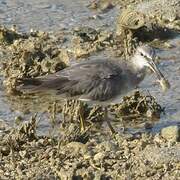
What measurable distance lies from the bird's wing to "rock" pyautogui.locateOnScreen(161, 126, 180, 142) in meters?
0.67

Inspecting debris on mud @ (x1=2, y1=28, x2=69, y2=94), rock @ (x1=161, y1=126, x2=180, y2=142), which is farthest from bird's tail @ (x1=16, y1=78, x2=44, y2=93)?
rock @ (x1=161, y1=126, x2=180, y2=142)

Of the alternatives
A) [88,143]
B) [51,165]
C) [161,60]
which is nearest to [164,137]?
[88,143]

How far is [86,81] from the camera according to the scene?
768 centimetres

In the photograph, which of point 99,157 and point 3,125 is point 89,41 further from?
point 99,157

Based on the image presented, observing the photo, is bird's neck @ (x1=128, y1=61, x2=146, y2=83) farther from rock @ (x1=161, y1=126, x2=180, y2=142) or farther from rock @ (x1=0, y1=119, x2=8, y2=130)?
rock @ (x1=0, y1=119, x2=8, y2=130)

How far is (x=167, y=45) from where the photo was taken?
9867 mm

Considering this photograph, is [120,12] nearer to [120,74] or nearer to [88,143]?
[120,74]

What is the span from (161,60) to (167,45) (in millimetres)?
480

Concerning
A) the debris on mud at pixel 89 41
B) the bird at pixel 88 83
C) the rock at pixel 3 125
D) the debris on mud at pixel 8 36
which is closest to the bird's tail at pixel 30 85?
the bird at pixel 88 83

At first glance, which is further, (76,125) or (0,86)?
(0,86)

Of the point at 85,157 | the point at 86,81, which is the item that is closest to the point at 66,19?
the point at 86,81

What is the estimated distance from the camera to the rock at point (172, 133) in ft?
23.9

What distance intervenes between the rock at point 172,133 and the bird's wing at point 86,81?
2.20 ft

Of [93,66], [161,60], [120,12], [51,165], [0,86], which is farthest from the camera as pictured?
[120,12]
